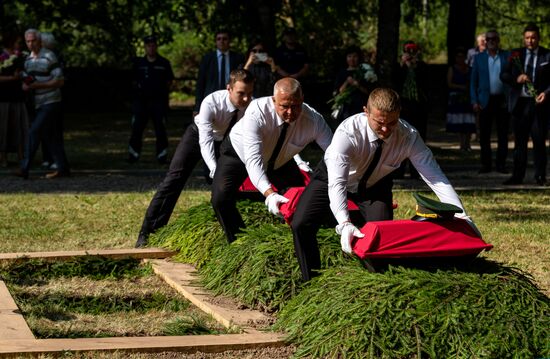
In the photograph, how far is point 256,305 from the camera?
7527mm

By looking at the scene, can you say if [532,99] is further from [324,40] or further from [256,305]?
[324,40]

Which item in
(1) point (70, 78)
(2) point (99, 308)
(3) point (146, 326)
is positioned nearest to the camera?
(3) point (146, 326)

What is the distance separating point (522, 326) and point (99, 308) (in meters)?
3.15

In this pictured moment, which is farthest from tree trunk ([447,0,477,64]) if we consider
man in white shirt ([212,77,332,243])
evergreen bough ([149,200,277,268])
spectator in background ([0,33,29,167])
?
man in white shirt ([212,77,332,243])

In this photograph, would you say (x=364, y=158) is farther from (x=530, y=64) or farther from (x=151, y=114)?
(x=151, y=114)

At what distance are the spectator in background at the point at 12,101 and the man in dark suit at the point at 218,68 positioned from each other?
253cm

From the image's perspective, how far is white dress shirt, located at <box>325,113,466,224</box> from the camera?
6.90 meters

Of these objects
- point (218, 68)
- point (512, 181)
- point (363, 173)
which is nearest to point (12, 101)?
point (218, 68)

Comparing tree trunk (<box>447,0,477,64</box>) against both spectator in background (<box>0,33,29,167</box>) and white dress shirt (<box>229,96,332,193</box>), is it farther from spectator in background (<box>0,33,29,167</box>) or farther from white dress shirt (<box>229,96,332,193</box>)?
white dress shirt (<box>229,96,332,193</box>)

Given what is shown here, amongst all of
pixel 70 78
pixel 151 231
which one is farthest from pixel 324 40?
pixel 151 231

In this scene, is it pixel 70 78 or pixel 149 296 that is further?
pixel 70 78

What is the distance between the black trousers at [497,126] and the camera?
15.7 meters

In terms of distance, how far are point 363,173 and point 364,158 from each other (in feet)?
0.75

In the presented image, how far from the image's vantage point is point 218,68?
52.7 ft
